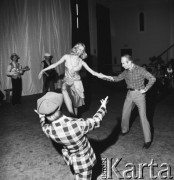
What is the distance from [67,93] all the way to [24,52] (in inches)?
225

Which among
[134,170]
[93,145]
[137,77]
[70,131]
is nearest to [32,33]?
[93,145]

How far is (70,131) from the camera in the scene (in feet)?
7.88

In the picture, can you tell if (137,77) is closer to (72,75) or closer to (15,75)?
(72,75)

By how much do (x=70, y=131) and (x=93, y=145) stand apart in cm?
254

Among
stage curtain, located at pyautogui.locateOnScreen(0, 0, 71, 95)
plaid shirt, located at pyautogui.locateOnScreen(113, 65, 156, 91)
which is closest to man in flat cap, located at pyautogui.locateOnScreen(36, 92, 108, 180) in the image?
plaid shirt, located at pyautogui.locateOnScreen(113, 65, 156, 91)

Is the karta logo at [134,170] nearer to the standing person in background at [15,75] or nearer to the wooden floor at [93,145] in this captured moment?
the wooden floor at [93,145]

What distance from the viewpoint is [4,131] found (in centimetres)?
592

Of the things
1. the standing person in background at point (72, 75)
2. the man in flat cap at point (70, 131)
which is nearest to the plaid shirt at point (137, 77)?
the standing person in background at point (72, 75)

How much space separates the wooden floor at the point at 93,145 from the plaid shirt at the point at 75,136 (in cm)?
113

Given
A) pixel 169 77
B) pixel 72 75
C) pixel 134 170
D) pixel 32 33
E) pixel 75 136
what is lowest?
pixel 134 170

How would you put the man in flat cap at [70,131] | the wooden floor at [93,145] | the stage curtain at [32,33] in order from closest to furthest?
the man in flat cap at [70,131] < the wooden floor at [93,145] < the stage curtain at [32,33]

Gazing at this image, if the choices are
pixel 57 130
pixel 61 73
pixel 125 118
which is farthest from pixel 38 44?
pixel 57 130

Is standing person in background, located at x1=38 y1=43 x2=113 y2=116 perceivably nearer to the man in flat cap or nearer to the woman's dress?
the woman's dress

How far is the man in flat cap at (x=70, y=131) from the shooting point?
2.31 m
